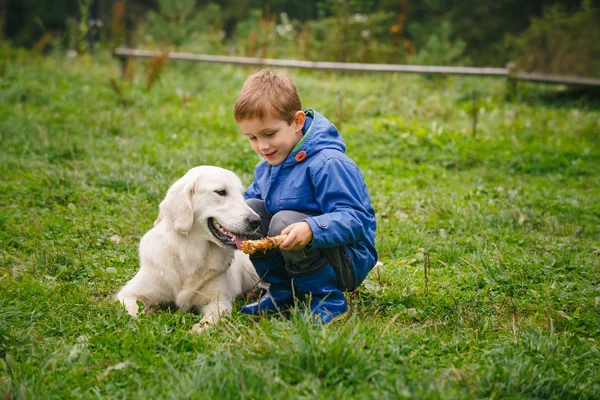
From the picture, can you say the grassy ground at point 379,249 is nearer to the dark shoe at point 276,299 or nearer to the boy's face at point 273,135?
the dark shoe at point 276,299

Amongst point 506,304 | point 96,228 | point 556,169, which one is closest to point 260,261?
point 506,304

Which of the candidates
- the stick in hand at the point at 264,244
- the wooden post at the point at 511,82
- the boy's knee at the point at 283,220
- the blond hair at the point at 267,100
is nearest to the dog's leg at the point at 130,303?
the stick in hand at the point at 264,244

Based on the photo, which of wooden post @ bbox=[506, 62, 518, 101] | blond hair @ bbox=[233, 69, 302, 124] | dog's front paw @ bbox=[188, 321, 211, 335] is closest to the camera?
dog's front paw @ bbox=[188, 321, 211, 335]

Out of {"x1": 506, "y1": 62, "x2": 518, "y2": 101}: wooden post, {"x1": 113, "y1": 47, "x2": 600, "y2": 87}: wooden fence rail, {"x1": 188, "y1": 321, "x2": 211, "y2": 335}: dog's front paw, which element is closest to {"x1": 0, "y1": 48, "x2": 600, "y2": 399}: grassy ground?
{"x1": 188, "y1": 321, "x2": 211, "y2": 335}: dog's front paw

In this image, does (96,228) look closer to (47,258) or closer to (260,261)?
(47,258)

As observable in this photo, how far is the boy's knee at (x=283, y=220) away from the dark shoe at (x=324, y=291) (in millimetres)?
309

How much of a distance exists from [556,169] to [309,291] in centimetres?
453

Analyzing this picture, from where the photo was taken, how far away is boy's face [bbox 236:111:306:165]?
9.89ft

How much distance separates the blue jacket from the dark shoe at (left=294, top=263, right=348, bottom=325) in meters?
0.16

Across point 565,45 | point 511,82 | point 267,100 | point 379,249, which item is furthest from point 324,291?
point 565,45

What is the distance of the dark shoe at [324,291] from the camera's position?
3.05m

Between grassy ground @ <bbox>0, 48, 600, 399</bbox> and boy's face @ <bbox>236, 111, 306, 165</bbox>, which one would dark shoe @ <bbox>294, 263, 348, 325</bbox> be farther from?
boy's face @ <bbox>236, 111, 306, 165</bbox>

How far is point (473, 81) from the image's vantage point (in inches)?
469

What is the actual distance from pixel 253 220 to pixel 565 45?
13005 millimetres
